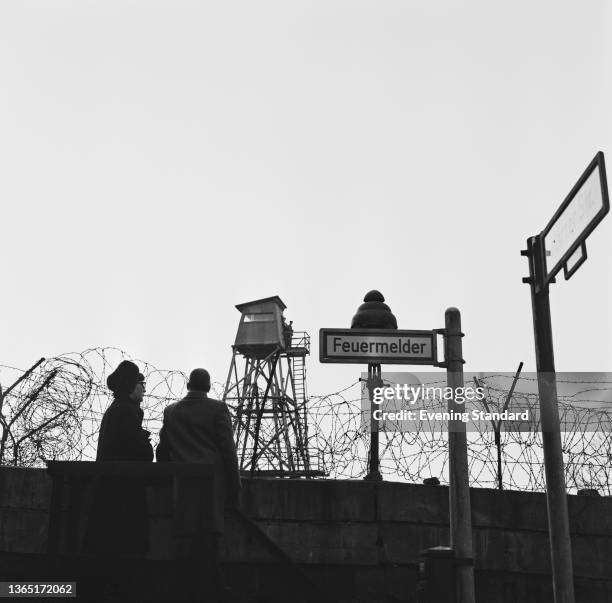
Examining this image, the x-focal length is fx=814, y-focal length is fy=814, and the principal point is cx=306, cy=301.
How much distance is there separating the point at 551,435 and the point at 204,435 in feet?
8.47

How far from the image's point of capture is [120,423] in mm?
6402

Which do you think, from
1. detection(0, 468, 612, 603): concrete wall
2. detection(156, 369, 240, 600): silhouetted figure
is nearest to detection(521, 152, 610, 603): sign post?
detection(156, 369, 240, 600): silhouetted figure

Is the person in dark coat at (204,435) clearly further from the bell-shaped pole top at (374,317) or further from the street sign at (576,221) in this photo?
the street sign at (576,221)

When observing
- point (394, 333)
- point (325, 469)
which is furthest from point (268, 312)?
point (394, 333)

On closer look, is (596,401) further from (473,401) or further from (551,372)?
(551,372)

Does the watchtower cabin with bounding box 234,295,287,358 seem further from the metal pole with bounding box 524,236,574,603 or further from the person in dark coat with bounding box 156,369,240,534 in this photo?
the metal pole with bounding box 524,236,574,603

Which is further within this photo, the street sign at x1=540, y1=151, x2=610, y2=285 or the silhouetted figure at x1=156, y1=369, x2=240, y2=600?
the silhouetted figure at x1=156, y1=369, x2=240, y2=600

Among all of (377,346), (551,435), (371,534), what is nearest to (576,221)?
(551,435)

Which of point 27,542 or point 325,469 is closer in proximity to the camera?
point 27,542

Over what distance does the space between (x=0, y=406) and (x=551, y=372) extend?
4898 millimetres

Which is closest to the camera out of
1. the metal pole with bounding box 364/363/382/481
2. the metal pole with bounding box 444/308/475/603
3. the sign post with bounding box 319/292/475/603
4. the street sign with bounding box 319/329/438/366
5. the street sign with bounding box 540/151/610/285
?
the street sign with bounding box 540/151/610/285

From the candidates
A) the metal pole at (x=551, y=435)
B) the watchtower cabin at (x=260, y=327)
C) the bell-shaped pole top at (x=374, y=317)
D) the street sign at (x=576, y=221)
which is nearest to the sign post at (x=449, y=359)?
the bell-shaped pole top at (x=374, y=317)

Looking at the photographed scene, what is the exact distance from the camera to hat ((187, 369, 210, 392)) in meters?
6.35

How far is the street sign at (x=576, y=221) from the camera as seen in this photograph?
444 cm
